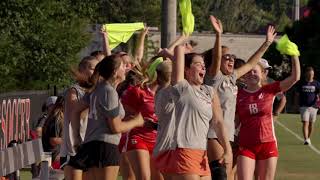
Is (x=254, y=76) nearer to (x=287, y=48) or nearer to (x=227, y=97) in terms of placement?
(x=287, y=48)

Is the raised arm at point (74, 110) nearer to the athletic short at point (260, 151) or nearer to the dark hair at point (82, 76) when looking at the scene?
the dark hair at point (82, 76)

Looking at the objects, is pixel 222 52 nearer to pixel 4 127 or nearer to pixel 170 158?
pixel 170 158

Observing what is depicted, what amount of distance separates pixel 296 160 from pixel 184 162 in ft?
46.9

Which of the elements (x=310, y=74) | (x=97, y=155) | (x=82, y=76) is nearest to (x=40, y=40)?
(x=310, y=74)

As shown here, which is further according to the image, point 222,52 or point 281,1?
point 281,1

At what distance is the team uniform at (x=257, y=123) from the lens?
1377cm

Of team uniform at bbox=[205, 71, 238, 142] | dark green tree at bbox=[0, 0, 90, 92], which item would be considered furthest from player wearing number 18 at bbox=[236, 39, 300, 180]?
dark green tree at bbox=[0, 0, 90, 92]

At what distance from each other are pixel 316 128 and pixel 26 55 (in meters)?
12.5

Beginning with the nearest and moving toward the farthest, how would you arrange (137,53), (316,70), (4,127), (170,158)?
(170,158) → (137,53) → (4,127) → (316,70)

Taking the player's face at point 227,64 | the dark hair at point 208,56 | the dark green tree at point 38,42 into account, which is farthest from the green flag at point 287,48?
the dark green tree at point 38,42

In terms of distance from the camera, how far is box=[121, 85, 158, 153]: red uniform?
1346cm

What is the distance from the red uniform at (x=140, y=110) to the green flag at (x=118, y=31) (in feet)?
2.92

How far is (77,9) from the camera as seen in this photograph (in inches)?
2111

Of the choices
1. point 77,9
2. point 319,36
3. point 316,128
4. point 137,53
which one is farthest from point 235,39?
point 137,53
